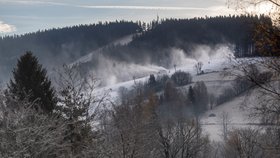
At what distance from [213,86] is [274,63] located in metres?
166

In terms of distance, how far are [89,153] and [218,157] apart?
71.7 meters

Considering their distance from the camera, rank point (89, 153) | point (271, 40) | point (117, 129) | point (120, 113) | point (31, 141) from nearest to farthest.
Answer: point (271, 40), point (31, 141), point (89, 153), point (117, 129), point (120, 113)

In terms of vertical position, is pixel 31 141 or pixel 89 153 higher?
pixel 31 141

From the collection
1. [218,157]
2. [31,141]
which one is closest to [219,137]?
[218,157]

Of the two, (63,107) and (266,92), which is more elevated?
(266,92)

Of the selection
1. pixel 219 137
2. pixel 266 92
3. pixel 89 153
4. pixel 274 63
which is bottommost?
pixel 219 137

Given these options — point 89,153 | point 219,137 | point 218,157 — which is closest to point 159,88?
point 219,137

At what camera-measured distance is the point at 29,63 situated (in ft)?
106

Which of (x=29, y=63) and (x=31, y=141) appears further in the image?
(x=29, y=63)

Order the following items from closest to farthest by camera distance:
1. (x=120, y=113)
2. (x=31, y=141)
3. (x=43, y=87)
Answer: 1. (x=31, y=141)
2. (x=120, y=113)
3. (x=43, y=87)

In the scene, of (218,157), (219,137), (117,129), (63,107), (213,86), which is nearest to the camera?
(117,129)

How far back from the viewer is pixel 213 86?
171375 millimetres

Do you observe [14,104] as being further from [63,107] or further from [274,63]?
[274,63]

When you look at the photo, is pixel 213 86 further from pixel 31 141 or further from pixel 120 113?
pixel 31 141
